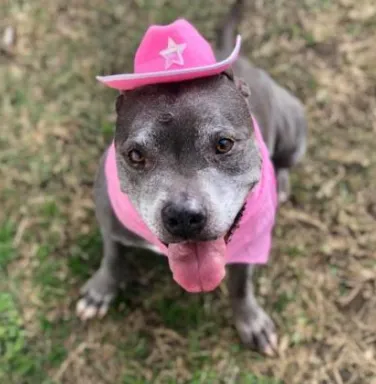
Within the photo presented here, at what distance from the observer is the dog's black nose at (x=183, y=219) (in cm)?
257

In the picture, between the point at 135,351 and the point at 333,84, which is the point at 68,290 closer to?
the point at 135,351

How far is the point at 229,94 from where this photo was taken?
2.80m

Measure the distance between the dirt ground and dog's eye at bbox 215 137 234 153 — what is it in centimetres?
135

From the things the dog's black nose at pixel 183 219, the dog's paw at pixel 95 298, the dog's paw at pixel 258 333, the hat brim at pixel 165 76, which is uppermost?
the hat brim at pixel 165 76

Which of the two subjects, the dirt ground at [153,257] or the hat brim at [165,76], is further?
the dirt ground at [153,257]

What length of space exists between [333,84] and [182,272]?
7.15 ft

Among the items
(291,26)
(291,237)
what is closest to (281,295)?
(291,237)

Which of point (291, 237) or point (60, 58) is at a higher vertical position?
point (60, 58)

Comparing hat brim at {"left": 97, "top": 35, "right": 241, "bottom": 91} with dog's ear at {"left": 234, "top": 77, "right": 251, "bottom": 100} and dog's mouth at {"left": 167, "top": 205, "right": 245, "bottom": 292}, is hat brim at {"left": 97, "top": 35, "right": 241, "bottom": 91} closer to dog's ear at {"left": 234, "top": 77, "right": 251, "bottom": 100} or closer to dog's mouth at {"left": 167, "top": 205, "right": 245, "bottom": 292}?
dog's ear at {"left": 234, "top": 77, "right": 251, "bottom": 100}

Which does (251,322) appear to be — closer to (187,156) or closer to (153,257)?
(153,257)

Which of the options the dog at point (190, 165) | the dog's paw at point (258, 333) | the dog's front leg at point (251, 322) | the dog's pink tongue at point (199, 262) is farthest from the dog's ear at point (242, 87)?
the dog's paw at point (258, 333)

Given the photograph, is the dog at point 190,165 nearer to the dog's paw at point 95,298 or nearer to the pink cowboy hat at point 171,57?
the pink cowboy hat at point 171,57

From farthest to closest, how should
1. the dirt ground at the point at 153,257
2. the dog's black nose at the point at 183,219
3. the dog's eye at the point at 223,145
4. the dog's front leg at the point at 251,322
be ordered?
the dirt ground at the point at 153,257
the dog's front leg at the point at 251,322
the dog's eye at the point at 223,145
the dog's black nose at the point at 183,219

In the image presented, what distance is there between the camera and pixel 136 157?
2.77 meters
